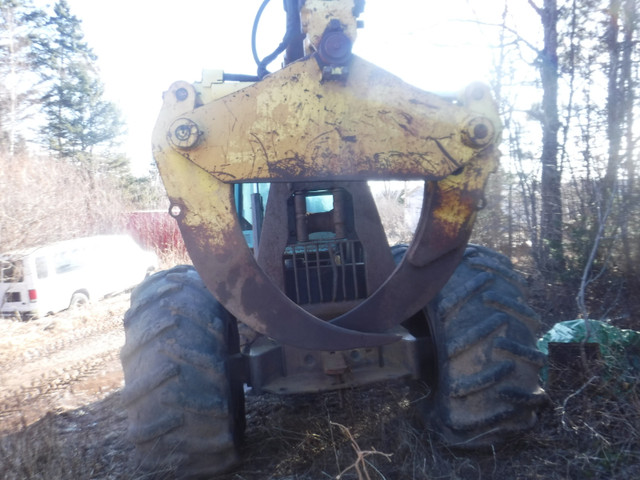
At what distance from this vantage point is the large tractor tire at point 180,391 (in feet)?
7.64

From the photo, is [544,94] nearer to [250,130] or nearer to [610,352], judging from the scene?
[610,352]

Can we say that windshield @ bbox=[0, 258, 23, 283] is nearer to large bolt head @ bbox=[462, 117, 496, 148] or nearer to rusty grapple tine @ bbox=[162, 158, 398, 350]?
rusty grapple tine @ bbox=[162, 158, 398, 350]

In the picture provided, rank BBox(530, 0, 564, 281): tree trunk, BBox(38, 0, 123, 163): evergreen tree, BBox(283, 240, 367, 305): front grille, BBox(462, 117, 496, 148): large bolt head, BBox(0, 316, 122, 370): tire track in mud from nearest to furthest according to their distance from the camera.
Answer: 1. BBox(462, 117, 496, 148): large bolt head
2. BBox(283, 240, 367, 305): front grille
3. BBox(530, 0, 564, 281): tree trunk
4. BBox(0, 316, 122, 370): tire track in mud
5. BBox(38, 0, 123, 163): evergreen tree

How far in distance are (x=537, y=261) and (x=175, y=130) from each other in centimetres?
532

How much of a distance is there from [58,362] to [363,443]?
18.5 feet

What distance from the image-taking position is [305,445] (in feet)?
9.61

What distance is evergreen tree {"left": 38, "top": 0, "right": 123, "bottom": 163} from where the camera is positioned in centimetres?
2645

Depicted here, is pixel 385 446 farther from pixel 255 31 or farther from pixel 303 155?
pixel 255 31

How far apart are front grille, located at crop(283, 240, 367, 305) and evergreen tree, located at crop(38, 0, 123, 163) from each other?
2610cm

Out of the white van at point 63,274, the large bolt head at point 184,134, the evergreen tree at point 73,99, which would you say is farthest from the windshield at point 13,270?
the evergreen tree at point 73,99

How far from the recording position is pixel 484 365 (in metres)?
2.44

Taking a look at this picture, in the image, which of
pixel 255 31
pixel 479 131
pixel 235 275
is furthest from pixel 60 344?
pixel 479 131

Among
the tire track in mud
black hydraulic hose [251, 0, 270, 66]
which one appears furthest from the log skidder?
the tire track in mud

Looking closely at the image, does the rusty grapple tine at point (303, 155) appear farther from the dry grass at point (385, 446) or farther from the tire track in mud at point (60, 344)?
the tire track in mud at point (60, 344)
